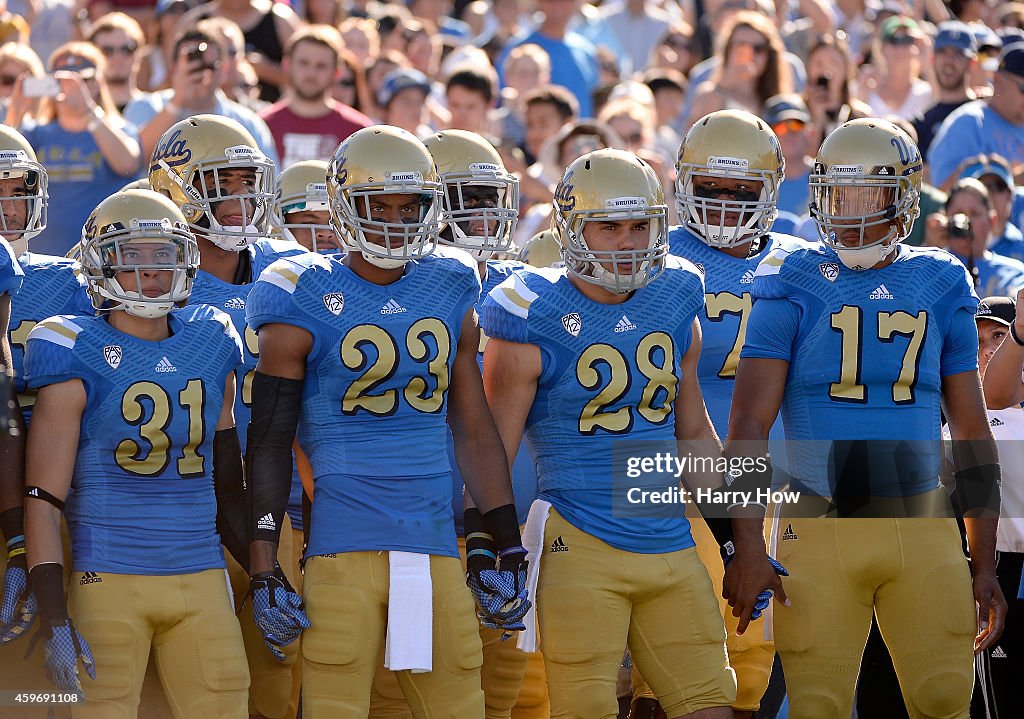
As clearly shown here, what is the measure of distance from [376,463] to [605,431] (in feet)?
2.09

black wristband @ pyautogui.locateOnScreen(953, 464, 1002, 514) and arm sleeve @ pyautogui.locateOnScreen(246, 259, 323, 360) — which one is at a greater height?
arm sleeve @ pyautogui.locateOnScreen(246, 259, 323, 360)

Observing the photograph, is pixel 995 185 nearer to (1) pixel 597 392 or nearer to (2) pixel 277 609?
(1) pixel 597 392

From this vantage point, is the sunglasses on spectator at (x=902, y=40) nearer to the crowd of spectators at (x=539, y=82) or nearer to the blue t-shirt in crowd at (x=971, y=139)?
the crowd of spectators at (x=539, y=82)

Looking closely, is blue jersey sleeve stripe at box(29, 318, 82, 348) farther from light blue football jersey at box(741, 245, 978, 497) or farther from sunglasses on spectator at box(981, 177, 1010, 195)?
sunglasses on spectator at box(981, 177, 1010, 195)

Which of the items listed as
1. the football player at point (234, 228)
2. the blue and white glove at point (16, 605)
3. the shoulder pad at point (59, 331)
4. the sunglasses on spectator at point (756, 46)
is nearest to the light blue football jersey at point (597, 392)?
the football player at point (234, 228)

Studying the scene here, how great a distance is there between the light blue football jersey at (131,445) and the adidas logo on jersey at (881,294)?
1.83 meters

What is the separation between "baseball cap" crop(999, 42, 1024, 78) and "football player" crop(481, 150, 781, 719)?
15.2 ft

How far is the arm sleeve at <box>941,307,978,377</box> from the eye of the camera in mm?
4602

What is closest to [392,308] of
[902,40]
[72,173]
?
[72,173]

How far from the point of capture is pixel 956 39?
356 inches

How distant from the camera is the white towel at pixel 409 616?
162 inches

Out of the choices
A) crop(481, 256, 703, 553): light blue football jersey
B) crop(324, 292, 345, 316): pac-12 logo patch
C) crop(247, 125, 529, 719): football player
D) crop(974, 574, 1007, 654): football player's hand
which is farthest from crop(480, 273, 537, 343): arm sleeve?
crop(974, 574, 1007, 654): football player's hand

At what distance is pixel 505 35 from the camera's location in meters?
11.4

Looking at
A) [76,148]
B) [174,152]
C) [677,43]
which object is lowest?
[174,152]
